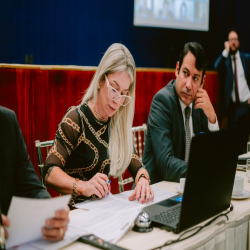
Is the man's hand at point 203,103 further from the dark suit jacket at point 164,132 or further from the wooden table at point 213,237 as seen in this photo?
the wooden table at point 213,237

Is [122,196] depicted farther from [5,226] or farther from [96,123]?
[5,226]

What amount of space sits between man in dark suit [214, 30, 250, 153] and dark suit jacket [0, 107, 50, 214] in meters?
4.29

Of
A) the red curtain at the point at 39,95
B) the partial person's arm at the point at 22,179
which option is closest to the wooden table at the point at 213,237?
the partial person's arm at the point at 22,179

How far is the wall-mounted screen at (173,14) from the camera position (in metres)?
4.54

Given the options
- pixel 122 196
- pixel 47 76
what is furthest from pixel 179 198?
pixel 47 76

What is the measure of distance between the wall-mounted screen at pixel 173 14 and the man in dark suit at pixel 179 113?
8.55ft

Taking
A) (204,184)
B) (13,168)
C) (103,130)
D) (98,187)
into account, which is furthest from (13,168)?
(204,184)

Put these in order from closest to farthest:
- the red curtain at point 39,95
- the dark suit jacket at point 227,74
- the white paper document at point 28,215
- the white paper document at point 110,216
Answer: the white paper document at point 28,215
the white paper document at point 110,216
the red curtain at point 39,95
the dark suit jacket at point 227,74

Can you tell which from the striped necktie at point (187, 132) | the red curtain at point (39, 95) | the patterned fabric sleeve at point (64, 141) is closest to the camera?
the patterned fabric sleeve at point (64, 141)

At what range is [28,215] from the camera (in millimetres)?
868

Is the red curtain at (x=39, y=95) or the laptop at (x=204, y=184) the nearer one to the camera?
the laptop at (x=204, y=184)

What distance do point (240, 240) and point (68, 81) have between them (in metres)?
2.07

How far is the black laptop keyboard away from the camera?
113 cm

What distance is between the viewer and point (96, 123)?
1.74 meters
